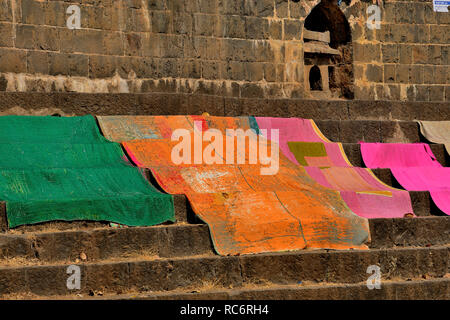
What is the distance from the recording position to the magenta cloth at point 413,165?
10.4 m

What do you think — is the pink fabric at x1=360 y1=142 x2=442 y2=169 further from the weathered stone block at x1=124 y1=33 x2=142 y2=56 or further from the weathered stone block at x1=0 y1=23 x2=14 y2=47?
the weathered stone block at x1=0 y1=23 x2=14 y2=47

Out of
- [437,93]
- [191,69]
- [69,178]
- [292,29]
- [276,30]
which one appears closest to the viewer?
[69,178]

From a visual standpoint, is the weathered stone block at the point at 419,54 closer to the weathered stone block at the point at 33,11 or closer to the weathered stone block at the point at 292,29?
the weathered stone block at the point at 292,29

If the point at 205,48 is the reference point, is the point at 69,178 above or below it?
below

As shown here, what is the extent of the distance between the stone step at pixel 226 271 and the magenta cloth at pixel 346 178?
1.07 m

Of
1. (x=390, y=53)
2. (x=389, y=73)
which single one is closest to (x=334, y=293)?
(x=389, y=73)

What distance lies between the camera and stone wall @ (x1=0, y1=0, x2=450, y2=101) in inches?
479

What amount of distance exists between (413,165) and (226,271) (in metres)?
4.51

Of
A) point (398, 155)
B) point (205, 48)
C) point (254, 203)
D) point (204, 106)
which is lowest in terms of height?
point (254, 203)

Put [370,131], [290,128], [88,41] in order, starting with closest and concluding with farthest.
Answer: [290,128] < [370,131] < [88,41]

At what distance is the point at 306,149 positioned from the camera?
36.2 feet

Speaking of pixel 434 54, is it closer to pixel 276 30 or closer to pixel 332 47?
pixel 332 47
